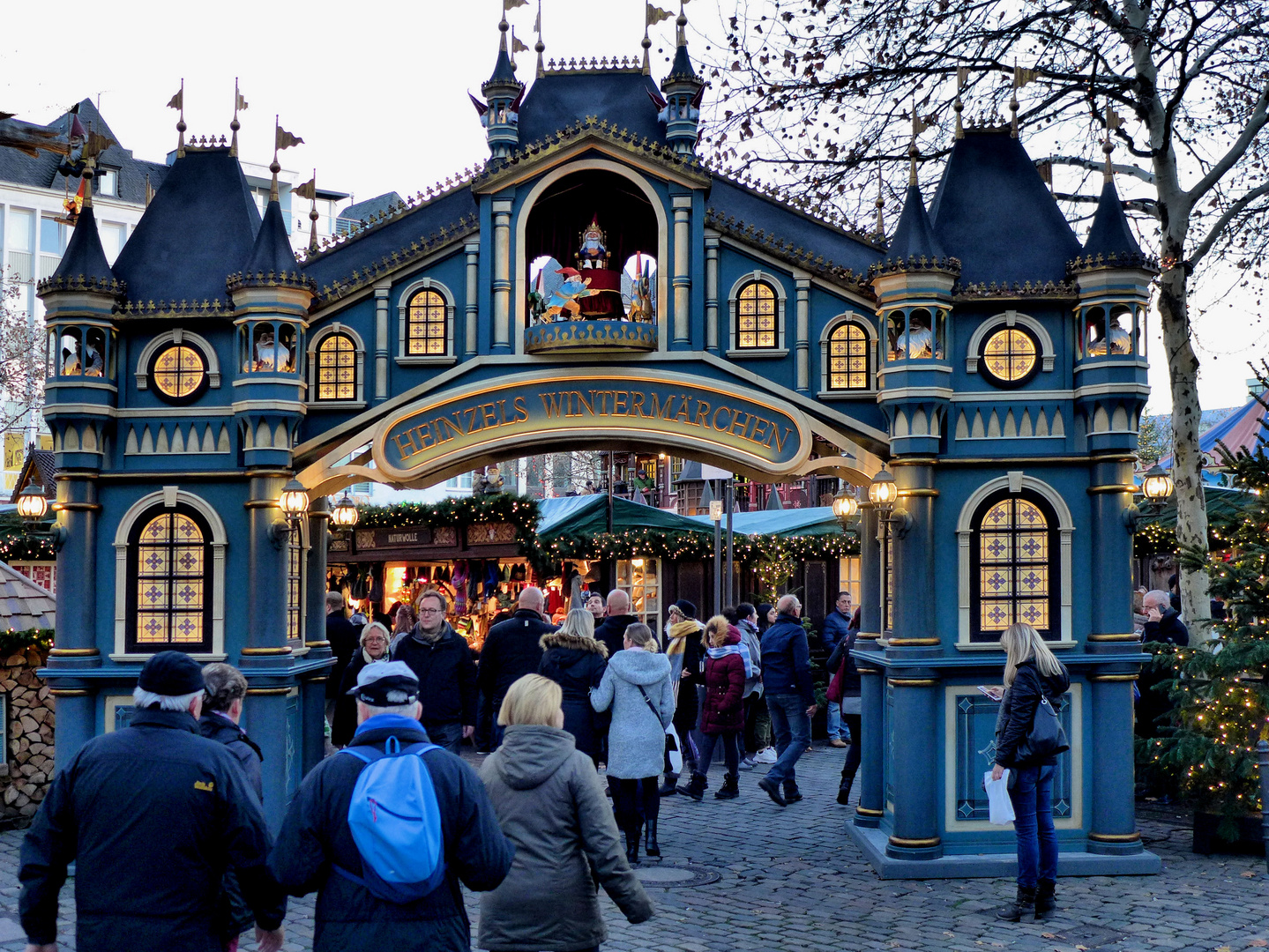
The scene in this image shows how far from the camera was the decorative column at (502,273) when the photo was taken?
35.1 feet

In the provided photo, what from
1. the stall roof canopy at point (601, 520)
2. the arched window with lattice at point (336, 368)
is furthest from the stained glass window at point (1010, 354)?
the stall roof canopy at point (601, 520)

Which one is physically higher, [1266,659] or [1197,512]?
[1197,512]

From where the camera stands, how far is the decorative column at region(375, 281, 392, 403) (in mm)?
10703

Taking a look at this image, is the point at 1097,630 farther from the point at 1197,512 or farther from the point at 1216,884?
the point at 1197,512

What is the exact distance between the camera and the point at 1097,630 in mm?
10211

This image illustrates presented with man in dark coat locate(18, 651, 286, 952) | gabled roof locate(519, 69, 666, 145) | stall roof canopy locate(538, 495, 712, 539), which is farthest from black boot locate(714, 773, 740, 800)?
man in dark coat locate(18, 651, 286, 952)

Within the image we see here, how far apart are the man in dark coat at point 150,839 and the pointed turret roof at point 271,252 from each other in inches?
238

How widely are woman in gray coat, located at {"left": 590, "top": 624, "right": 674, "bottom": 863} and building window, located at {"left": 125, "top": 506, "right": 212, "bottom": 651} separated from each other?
3202mm

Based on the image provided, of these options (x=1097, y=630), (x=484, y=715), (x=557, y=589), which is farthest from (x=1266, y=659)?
(x=557, y=589)

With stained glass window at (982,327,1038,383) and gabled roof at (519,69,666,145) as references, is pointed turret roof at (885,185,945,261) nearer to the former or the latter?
stained glass window at (982,327,1038,383)

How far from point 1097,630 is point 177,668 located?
24.8ft

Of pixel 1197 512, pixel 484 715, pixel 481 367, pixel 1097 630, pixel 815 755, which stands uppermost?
pixel 481 367

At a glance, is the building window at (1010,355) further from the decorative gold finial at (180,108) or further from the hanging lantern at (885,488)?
the decorative gold finial at (180,108)

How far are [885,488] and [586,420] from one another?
242 centimetres
